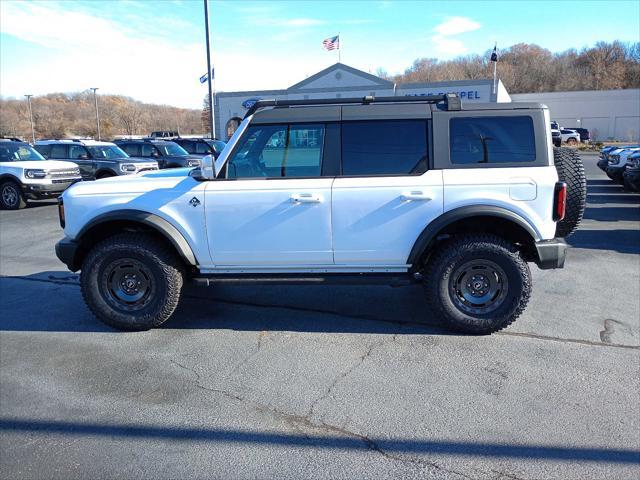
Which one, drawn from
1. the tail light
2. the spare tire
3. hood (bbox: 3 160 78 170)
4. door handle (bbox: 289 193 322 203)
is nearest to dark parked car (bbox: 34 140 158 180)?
hood (bbox: 3 160 78 170)

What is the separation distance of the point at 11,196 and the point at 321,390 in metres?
13.4

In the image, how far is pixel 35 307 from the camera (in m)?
5.70

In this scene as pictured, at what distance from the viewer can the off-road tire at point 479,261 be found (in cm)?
454

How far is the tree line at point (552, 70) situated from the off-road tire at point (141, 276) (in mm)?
94315

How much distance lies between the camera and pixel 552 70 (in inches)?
3930

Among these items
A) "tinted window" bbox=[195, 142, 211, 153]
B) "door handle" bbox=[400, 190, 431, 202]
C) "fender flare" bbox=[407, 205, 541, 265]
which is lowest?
"fender flare" bbox=[407, 205, 541, 265]

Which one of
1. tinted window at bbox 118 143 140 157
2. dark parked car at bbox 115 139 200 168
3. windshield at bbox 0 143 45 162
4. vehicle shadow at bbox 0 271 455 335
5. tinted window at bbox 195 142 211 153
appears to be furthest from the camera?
tinted window at bbox 195 142 211 153

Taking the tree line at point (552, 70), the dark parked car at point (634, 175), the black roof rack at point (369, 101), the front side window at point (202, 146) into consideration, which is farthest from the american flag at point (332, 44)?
the tree line at point (552, 70)

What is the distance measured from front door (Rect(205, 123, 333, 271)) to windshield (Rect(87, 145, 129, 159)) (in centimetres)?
1324

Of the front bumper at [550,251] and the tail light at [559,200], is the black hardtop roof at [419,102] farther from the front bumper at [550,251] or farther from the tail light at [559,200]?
the front bumper at [550,251]

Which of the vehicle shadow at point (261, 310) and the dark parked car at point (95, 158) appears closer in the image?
the vehicle shadow at point (261, 310)

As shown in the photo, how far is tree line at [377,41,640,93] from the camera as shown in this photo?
317ft

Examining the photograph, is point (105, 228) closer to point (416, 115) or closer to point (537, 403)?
point (416, 115)

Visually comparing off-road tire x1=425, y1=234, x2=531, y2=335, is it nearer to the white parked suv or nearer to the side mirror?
the side mirror
